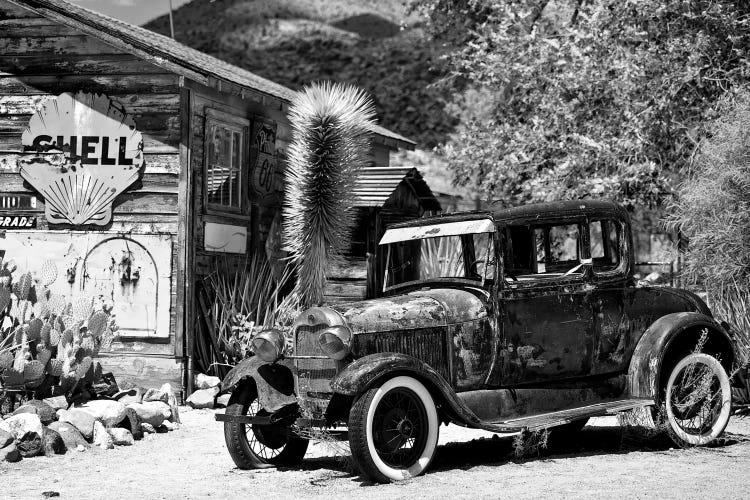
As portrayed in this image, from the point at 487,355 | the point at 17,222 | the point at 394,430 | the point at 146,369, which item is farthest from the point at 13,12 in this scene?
the point at 394,430

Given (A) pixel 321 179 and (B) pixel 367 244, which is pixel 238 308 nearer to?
(A) pixel 321 179

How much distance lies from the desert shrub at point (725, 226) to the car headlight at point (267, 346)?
514 centimetres

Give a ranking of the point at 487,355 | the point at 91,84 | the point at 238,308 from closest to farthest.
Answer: the point at 487,355, the point at 91,84, the point at 238,308

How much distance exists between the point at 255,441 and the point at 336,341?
1.43 meters

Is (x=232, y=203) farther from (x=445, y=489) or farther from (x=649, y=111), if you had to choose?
(x=445, y=489)

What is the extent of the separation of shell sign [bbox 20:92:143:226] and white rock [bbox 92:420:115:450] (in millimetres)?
3787

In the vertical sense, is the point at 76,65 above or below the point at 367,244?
above

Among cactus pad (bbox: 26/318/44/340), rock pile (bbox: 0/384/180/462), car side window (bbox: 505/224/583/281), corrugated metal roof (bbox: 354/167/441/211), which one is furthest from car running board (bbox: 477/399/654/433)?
corrugated metal roof (bbox: 354/167/441/211)

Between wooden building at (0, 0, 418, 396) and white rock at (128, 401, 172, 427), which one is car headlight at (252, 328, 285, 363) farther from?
wooden building at (0, 0, 418, 396)

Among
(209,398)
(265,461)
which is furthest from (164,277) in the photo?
Answer: (265,461)

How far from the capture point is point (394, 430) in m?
6.77

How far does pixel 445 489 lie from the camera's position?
6.40 meters

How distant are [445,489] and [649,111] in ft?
30.3

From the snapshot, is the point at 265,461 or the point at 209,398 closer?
the point at 265,461
